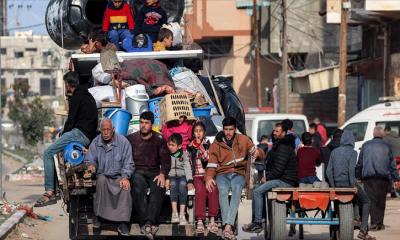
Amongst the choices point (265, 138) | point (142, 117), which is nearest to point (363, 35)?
point (265, 138)

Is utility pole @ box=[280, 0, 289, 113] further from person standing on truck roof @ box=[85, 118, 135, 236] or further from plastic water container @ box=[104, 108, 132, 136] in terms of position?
person standing on truck roof @ box=[85, 118, 135, 236]

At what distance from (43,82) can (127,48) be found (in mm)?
110972

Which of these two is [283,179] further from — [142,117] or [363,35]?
[363,35]

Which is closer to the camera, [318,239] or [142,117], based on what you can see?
[142,117]

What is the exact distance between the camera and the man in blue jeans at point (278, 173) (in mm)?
15016

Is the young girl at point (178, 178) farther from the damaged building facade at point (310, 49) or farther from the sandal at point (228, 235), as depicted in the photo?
the damaged building facade at point (310, 49)

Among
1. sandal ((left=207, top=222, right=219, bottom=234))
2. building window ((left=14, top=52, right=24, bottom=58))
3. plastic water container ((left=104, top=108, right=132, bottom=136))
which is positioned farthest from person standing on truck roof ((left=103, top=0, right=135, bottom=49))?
building window ((left=14, top=52, right=24, bottom=58))

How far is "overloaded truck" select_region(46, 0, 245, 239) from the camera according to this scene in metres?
13.1

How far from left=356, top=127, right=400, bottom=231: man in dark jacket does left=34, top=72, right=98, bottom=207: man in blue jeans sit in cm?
622

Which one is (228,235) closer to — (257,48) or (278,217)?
(278,217)

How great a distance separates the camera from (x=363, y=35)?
42.2 m

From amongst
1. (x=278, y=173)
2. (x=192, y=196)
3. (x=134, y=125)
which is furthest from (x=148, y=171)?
(x=278, y=173)

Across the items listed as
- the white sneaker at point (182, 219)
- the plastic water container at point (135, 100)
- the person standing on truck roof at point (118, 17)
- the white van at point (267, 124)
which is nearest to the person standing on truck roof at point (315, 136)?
the white van at point (267, 124)

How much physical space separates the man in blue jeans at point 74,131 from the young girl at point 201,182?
1.29 m
